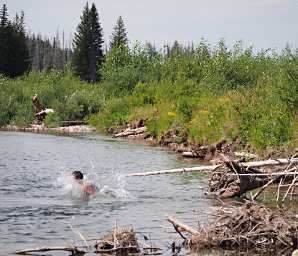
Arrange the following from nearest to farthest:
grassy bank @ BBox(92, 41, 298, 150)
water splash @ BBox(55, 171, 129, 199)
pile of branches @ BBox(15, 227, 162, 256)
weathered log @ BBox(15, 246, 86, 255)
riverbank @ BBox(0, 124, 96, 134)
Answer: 1. weathered log @ BBox(15, 246, 86, 255)
2. pile of branches @ BBox(15, 227, 162, 256)
3. water splash @ BBox(55, 171, 129, 199)
4. grassy bank @ BBox(92, 41, 298, 150)
5. riverbank @ BBox(0, 124, 96, 134)

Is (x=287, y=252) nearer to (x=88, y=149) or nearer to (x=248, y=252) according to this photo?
(x=248, y=252)

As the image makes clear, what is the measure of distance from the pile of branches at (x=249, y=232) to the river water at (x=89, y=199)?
2.57ft

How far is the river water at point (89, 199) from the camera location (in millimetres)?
14016

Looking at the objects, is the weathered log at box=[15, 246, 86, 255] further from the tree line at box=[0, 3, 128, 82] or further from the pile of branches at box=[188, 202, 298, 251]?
the tree line at box=[0, 3, 128, 82]

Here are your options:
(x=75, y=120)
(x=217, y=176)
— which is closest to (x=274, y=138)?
(x=217, y=176)

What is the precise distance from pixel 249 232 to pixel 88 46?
3777 inches

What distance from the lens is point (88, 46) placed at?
107m

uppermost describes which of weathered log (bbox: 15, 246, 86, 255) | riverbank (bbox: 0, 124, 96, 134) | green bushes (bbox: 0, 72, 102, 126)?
green bushes (bbox: 0, 72, 102, 126)

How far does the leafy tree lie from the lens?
350ft

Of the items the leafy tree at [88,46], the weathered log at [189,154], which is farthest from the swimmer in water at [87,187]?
the leafy tree at [88,46]

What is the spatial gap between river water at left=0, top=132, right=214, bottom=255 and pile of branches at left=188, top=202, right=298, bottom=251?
78cm

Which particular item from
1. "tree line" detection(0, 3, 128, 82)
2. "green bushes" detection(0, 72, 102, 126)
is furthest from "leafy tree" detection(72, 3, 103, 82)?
"green bushes" detection(0, 72, 102, 126)

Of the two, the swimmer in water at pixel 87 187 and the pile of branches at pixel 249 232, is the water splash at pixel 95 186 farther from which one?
the pile of branches at pixel 249 232

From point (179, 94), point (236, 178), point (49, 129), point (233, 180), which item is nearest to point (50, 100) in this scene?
point (49, 129)
